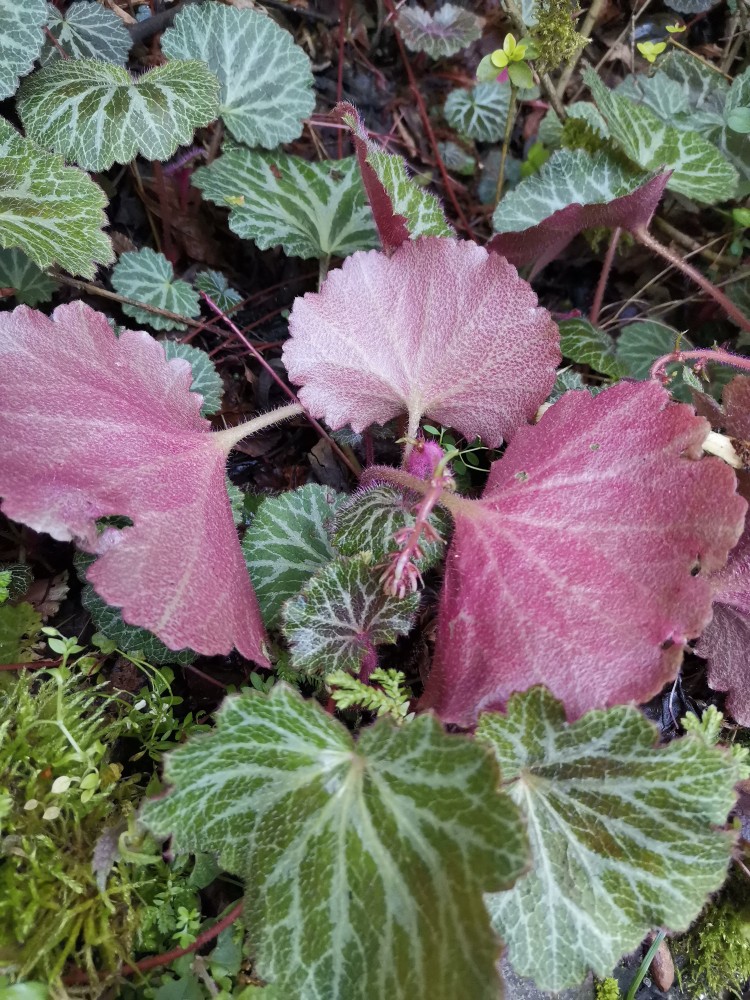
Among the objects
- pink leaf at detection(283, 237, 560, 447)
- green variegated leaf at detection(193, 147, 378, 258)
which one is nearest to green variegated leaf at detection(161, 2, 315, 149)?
green variegated leaf at detection(193, 147, 378, 258)

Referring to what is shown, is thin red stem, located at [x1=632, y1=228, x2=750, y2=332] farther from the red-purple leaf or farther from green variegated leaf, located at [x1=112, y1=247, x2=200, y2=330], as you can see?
green variegated leaf, located at [x1=112, y1=247, x2=200, y2=330]

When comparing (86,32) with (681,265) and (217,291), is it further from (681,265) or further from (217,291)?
(681,265)

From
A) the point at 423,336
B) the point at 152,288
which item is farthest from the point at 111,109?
the point at 423,336

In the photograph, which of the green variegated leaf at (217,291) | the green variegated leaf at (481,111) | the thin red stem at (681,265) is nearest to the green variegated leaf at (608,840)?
the thin red stem at (681,265)

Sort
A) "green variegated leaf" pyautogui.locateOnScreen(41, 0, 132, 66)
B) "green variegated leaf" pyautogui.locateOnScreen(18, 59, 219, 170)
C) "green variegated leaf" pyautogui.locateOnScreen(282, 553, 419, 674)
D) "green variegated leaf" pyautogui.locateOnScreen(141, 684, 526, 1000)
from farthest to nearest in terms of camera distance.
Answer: "green variegated leaf" pyautogui.locateOnScreen(41, 0, 132, 66) → "green variegated leaf" pyautogui.locateOnScreen(18, 59, 219, 170) → "green variegated leaf" pyautogui.locateOnScreen(282, 553, 419, 674) → "green variegated leaf" pyautogui.locateOnScreen(141, 684, 526, 1000)

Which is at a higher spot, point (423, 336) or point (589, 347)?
point (423, 336)

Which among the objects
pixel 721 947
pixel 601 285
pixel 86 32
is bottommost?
pixel 721 947
